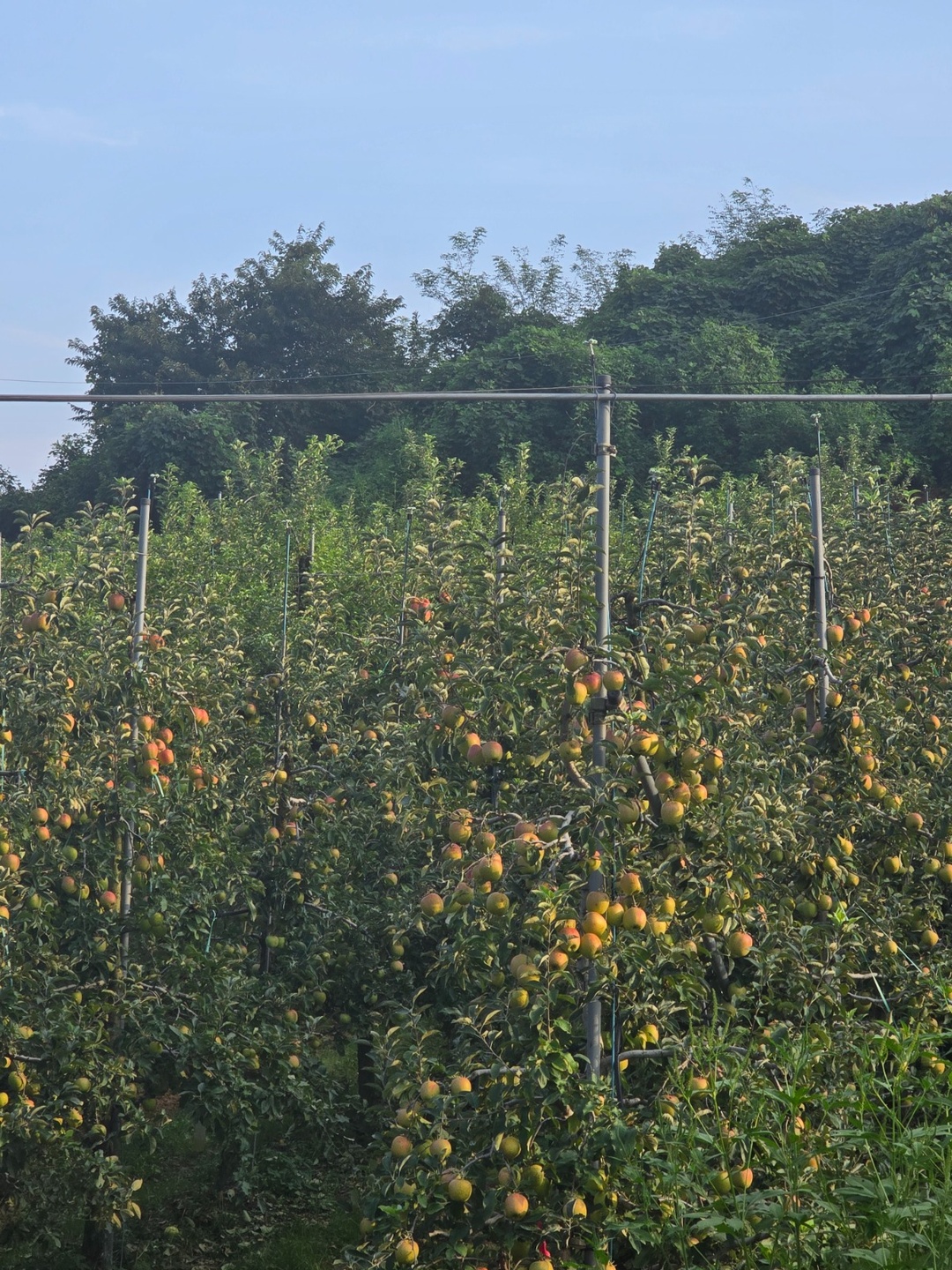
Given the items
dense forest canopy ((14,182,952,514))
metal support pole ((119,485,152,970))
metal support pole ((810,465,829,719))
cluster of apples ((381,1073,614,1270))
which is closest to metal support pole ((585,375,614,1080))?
cluster of apples ((381,1073,614,1270))

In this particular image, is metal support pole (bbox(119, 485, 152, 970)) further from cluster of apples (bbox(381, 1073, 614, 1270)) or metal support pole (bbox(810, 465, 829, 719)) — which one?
metal support pole (bbox(810, 465, 829, 719))

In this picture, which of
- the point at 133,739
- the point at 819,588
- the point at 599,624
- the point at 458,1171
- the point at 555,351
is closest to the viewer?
the point at 458,1171

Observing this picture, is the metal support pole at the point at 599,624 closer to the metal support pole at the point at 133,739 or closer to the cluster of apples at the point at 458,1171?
the cluster of apples at the point at 458,1171

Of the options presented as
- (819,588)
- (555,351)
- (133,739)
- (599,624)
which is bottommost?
(133,739)

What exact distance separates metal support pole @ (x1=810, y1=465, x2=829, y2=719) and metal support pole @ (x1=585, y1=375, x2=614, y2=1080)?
1622mm

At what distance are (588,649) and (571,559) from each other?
0.39 meters

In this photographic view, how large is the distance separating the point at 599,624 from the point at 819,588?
2031 mm

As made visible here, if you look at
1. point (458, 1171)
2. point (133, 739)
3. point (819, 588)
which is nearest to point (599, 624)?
point (458, 1171)

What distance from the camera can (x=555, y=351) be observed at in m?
27.8

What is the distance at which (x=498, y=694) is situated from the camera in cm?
391

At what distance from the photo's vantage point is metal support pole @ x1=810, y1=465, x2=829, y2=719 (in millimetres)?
5293

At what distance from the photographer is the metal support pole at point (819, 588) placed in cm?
529

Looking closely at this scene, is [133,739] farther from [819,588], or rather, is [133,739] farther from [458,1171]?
[819,588]

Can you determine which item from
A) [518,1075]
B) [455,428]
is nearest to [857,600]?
[518,1075]
